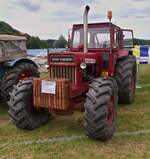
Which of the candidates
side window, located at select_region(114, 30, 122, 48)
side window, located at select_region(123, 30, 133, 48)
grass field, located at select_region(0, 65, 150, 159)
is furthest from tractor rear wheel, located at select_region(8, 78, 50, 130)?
side window, located at select_region(123, 30, 133, 48)

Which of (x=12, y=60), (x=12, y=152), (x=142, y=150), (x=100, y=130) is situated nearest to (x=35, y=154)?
(x=12, y=152)

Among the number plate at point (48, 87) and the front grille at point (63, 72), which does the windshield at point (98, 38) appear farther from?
the number plate at point (48, 87)

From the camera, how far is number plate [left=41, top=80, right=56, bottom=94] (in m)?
6.41

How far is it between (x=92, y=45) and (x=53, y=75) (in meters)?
1.48

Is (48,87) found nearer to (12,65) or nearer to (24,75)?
(12,65)

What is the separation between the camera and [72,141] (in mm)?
6199

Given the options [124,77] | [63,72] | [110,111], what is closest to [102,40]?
[124,77]

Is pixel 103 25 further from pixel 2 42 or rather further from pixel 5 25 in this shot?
pixel 5 25

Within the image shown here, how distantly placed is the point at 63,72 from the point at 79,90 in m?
0.46

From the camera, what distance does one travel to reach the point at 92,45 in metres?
7.97

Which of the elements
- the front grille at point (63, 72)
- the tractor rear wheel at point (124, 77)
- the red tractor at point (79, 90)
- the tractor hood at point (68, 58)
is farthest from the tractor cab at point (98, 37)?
the front grille at point (63, 72)

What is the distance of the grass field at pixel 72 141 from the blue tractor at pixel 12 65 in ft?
2.95

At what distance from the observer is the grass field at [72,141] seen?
18.3 feet

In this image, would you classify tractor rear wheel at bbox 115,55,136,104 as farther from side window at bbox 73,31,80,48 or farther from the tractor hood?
the tractor hood
